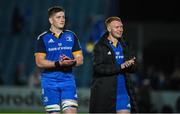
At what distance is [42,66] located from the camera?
7.90 meters

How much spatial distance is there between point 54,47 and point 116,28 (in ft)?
2.99

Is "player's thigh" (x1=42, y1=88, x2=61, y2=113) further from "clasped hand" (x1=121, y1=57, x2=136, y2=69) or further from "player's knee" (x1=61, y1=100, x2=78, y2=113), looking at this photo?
"clasped hand" (x1=121, y1=57, x2=136, y2=69)

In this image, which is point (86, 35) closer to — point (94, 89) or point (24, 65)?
point (24, 65)


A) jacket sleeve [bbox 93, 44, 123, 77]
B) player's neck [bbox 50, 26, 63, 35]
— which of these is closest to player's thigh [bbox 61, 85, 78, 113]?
jacket sleeve [bbox 93, 44, 123, 77]

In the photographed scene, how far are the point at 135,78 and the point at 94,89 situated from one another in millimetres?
10693

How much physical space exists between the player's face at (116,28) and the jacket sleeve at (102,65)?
10.3 inches

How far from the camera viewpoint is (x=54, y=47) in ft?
26.2

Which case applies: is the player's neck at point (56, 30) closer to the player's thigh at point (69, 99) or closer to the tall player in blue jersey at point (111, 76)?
the tall player in blue jersey at point (111, 76)

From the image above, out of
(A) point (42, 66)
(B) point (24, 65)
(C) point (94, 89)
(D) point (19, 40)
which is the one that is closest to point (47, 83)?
(A) point (42, 66)

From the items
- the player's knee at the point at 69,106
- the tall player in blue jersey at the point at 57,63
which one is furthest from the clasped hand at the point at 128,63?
the player's knee at the point at 69,106

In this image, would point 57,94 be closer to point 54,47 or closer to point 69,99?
point 69,99

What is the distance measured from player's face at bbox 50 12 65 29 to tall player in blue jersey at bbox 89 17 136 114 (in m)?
0.68

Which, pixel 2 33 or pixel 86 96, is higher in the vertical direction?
pixel 2 33

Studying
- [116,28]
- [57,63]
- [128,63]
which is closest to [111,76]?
[128,63]
